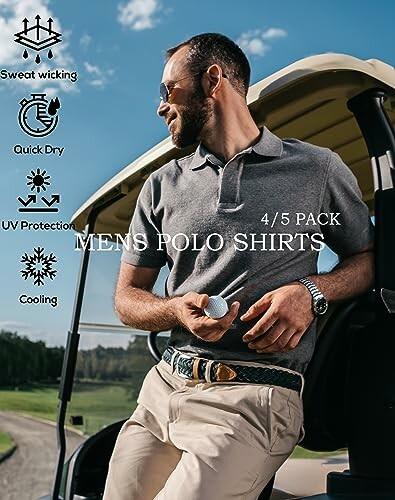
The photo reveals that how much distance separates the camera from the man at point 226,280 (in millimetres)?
1342

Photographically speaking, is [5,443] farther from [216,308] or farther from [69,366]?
[216,308]

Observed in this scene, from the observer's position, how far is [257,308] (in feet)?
4.40

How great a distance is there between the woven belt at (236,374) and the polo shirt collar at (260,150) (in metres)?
0.38

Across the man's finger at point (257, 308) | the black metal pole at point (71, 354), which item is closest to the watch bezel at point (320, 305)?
the man's finger at point (257, 308)

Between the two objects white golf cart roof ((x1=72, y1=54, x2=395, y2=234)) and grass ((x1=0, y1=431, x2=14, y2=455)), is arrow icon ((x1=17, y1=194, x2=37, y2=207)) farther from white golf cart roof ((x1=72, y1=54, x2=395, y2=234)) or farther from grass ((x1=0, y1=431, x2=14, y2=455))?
grass ((x1=0, y1=431, x2=14, y2=455))

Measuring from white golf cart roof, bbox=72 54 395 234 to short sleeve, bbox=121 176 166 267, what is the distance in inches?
11.9

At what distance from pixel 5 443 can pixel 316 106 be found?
9.47 metres

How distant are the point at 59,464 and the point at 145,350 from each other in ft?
2.02

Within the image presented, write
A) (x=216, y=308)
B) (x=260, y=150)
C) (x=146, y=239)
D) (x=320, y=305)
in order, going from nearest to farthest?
(x=216, y=308) → (x=320, y=305) → (x=260, y=150) → (x=146, y=239)

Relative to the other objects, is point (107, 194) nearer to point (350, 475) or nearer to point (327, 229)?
point (327, 229)

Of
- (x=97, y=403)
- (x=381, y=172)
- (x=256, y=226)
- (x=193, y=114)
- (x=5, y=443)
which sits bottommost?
(x=5, y=443)

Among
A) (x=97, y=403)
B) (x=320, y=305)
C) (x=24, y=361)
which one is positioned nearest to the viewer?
(x=320, y=305)

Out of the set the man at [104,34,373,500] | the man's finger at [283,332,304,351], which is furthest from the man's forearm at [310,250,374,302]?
the man's finger at [283,332,304,351]

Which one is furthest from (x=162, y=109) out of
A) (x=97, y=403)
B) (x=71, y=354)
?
(x=97, y=403)
